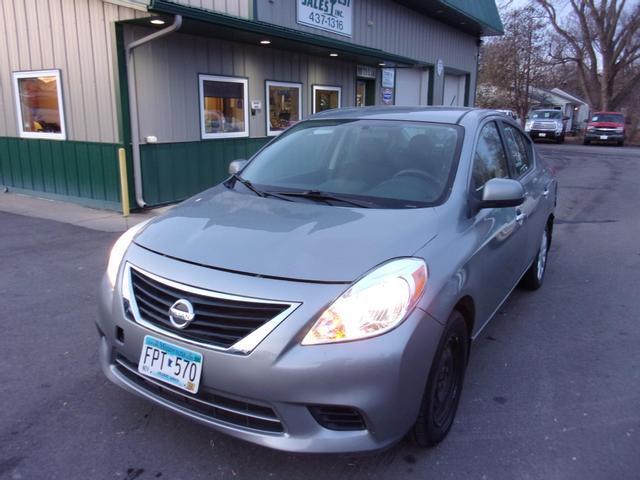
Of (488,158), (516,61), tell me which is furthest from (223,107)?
(516,61)

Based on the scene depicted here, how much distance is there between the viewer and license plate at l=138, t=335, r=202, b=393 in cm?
232

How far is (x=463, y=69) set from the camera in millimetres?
20281

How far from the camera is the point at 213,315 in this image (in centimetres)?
231

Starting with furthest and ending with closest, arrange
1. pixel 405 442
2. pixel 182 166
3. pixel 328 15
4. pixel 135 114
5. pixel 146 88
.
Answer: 1. pixel 328 15
2. pixel 182 166
3. pixel 146 88
4. pixel 135 114
5. pixel 405 442

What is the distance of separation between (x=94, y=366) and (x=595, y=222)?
7839mm

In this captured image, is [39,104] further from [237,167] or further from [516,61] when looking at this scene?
[516,61]

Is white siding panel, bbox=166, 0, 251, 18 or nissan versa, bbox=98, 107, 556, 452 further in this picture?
white siding panel, bbox=166, 0, 251, 18

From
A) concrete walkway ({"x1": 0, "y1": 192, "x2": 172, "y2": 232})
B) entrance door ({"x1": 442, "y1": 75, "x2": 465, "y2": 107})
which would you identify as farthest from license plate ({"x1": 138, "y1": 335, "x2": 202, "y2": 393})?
entrance door ({"x1": 442, "y1": 75, "x2": 465, "y2": 107})

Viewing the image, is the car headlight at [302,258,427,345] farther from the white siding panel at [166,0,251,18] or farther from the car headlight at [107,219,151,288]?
the white siding panel at [166,0,251,18]

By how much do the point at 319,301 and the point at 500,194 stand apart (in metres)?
1.40

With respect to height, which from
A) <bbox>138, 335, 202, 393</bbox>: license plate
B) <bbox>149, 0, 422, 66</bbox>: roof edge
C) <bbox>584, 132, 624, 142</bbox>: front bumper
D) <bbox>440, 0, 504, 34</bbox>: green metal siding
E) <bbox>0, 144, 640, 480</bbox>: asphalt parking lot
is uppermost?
<bbox>440, 0, 504, 34</bbox>: green metal siding

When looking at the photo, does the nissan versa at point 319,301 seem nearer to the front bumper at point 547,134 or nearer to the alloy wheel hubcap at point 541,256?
the alloy wheel hubcap at point 541,256

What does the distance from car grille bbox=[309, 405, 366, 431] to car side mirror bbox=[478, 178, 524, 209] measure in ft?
4.90

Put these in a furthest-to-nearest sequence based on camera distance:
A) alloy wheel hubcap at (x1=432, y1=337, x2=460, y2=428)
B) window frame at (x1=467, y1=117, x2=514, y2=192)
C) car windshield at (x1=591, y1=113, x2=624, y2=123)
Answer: car windshield at (x1=591, y1=113, x2=624, y2=123) → window frame at (x1=467, y1=117, x2=514, y2=192) → alloy wheel hubcap at (x1=432, y1=337, x2=460, y2=428)
